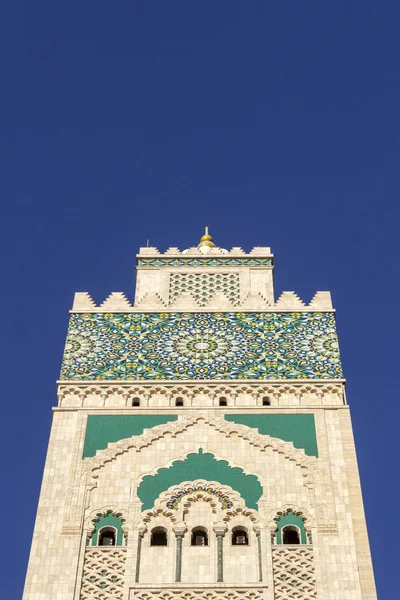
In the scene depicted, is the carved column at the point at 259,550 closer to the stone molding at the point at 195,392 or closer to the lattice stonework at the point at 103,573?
the lattice stonework at the point at 103,573

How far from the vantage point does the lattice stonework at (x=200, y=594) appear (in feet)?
29.5

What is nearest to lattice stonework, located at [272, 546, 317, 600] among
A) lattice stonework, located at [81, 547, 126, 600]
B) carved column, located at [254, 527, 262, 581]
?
carved column, located at [254, 527, 262, 581]

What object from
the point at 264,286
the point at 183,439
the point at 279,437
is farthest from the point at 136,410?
the point at 264,286

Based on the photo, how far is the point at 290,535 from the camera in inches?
375

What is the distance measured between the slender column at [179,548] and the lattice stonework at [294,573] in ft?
2.54

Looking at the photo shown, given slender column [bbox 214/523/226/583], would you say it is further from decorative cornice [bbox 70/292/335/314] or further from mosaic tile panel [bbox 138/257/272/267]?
mosaic tile panel [bbox 138/257/272/267]

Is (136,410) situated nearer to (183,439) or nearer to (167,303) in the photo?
(183,439)

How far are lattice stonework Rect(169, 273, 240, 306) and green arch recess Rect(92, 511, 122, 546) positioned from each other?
3.27m

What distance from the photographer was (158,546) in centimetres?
941

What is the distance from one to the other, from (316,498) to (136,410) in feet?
6.37

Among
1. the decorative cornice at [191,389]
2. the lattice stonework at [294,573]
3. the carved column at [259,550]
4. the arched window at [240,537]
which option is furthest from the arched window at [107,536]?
the decorative cornice at [191,389]

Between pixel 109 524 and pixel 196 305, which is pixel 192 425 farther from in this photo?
pixel 196 305

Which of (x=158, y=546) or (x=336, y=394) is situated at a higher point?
(x=336, y=394)

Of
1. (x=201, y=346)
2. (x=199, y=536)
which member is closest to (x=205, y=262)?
(x=201, y=346)
